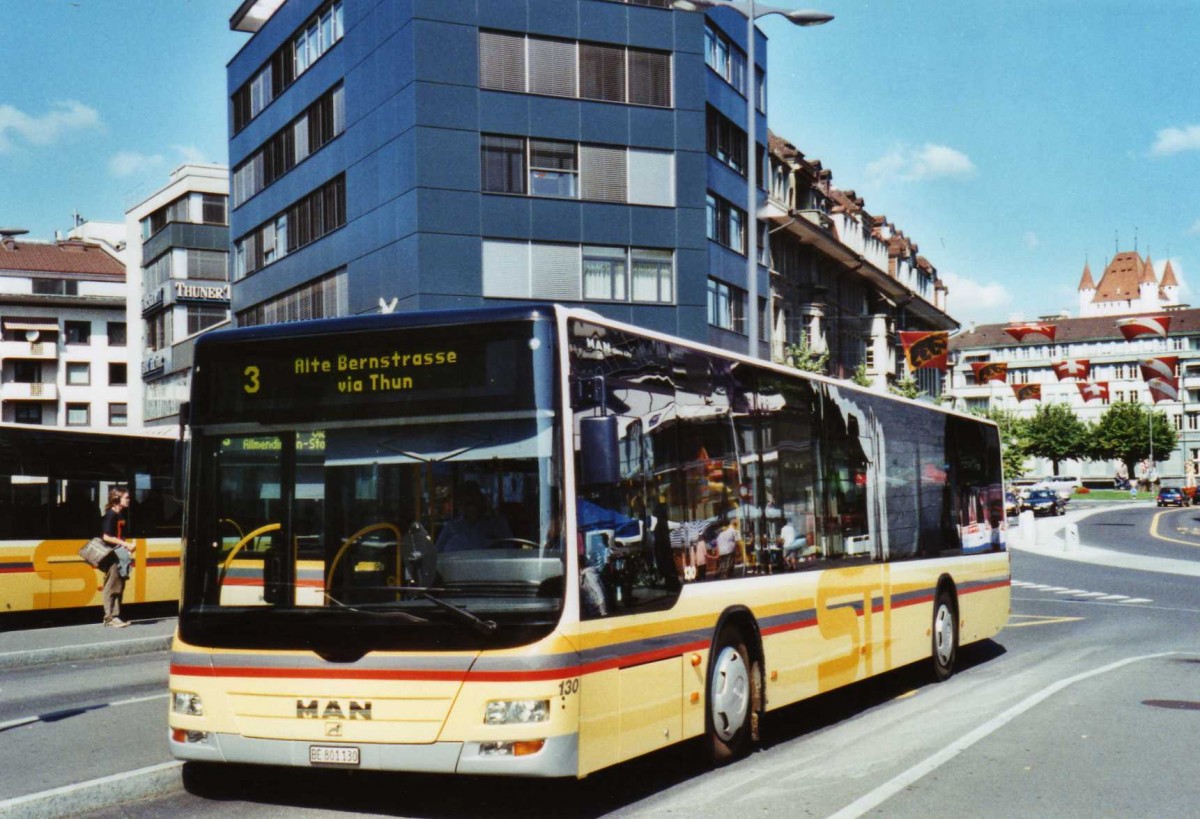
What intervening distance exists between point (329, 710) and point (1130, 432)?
486ft

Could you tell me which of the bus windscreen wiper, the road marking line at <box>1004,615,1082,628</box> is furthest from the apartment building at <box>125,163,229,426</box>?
the bus windscreen wiper

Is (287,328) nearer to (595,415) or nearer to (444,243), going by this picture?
(595,415)

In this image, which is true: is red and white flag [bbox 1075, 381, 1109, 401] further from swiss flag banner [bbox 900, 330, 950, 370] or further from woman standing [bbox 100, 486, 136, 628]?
woman standing [bbox 100, 486, 136, 628]

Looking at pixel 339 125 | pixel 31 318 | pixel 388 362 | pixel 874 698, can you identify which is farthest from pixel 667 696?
pixel 31 318

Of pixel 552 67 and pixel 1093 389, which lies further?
pixel 1093 389

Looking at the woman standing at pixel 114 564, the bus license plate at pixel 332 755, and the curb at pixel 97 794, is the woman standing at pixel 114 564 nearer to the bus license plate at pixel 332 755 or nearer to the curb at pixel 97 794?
the curb at pixel 97 794

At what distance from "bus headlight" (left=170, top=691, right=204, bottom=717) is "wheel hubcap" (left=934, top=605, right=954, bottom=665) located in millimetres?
8327

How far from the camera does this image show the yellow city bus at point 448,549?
272 inches

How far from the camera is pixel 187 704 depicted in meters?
7.45

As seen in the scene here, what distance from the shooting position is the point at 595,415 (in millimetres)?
7316

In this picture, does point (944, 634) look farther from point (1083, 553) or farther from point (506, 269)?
point (1083, 553)

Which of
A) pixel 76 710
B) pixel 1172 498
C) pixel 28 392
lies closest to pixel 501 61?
pixel 76 710

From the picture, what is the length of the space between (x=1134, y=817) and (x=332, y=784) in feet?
14.6

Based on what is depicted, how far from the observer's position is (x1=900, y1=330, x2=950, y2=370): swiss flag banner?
133ft
